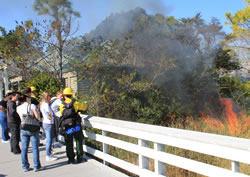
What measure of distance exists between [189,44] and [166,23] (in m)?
1.55

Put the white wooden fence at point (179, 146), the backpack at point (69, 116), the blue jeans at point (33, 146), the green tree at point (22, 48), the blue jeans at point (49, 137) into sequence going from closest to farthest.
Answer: the white wooden fence at point (179, 146) → the blue jeans at point (33, 146) → the backpack at point (69, 116) → the blue jeans at point (49, 137) → the green tree at point (22, 48)

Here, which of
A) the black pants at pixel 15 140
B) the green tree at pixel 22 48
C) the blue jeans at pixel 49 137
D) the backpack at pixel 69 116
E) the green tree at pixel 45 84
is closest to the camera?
the backpack at pixel 69 116

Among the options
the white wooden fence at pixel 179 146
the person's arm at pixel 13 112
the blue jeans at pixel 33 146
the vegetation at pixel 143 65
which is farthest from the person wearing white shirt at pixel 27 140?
the vegetation at pixel 143 65

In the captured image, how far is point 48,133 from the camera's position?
502 centimetres

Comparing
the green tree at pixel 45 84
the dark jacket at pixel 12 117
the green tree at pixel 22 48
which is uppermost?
the green tree at pixel 22 48

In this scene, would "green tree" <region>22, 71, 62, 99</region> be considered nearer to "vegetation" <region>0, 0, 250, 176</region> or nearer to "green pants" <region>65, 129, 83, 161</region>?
"vegetation" <region>0, 0, 250, 176</region>

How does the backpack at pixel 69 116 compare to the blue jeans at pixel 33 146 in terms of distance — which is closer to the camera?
the blue jeans at pixel 33 146

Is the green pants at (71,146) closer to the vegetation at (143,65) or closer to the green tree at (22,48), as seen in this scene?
the vegetation at (143,65)

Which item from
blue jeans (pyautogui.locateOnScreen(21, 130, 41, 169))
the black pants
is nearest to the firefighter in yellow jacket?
blue jeans (pyautogui.locateOnScreen(21, 130, 41, 169))

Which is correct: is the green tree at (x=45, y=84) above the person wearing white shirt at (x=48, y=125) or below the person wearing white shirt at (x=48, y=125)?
above

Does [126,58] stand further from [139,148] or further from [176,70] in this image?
[139,148]

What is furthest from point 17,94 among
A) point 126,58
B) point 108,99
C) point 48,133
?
point 126,58

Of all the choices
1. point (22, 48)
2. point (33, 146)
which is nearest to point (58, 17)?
point (22, 48)

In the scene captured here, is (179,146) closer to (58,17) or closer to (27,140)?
(27,140)
